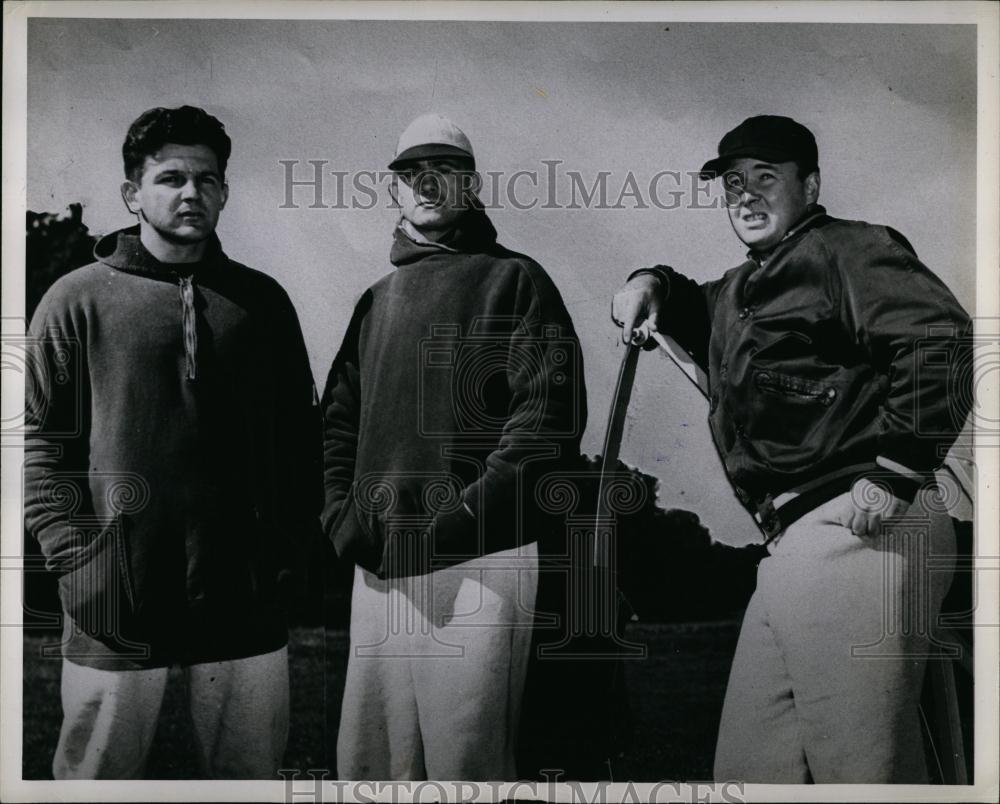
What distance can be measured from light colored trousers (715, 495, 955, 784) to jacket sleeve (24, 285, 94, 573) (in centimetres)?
225

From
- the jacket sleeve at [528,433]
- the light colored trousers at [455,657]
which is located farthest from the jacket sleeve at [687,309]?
the light colored trousers at [455,657]

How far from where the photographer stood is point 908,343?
3436mm

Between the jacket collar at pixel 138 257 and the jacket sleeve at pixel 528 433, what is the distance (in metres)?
1.03

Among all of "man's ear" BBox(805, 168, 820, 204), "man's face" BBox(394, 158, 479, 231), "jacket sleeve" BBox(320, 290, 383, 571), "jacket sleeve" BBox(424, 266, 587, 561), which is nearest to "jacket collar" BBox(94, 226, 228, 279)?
"jacket sleeve" BBox(320, 290, 383, 571)

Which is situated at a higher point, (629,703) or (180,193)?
(180,193)

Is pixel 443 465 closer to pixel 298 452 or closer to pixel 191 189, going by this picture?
pixel 298 452

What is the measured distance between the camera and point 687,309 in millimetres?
3564

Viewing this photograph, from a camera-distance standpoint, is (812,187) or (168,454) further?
(812,187)

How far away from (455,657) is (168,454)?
1.14 metres

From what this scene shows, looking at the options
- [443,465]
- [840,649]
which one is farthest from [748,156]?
[840,649]

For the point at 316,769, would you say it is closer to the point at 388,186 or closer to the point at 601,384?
the point at 601,384

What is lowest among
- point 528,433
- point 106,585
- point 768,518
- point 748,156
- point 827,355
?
point 106,585

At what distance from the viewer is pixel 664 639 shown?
352 centimetres

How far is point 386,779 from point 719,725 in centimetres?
112
